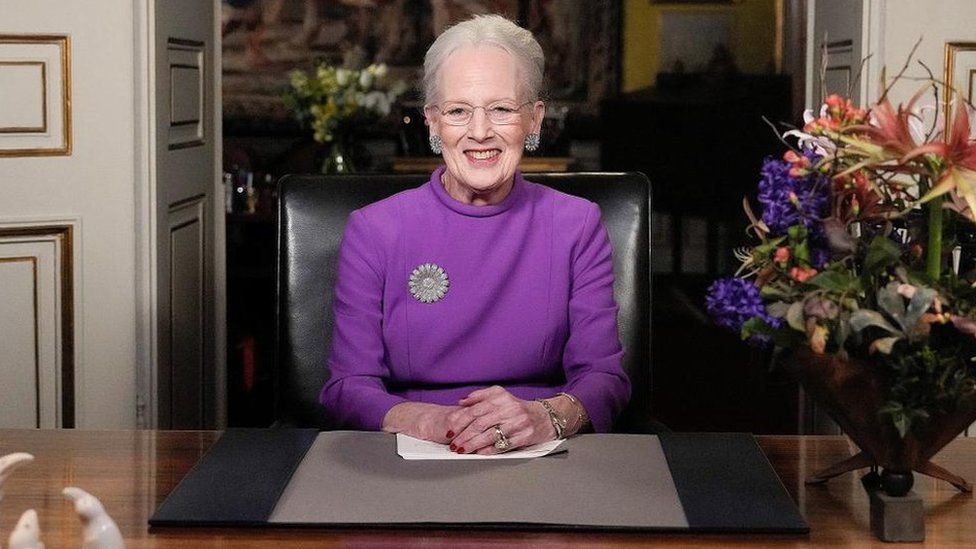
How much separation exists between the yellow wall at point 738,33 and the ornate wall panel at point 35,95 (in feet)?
18.2

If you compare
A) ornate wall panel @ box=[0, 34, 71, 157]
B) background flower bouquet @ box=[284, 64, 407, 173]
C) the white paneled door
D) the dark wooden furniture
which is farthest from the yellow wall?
ornate wall panel @ box=[0, 34, 71, 157]

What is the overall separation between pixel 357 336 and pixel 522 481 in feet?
2.46

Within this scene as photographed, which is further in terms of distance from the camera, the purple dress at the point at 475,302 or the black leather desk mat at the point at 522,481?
the purple dress at the point at 475,302

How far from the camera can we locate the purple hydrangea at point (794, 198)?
141cm

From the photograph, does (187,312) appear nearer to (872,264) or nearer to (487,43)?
(487,43)

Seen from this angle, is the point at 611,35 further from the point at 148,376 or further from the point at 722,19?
the point at 148,376

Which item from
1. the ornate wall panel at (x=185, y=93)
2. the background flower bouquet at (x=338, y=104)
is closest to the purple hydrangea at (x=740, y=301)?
the ornate wall panel at (x=185, y=93)

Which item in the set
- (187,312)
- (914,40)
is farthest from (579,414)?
(187,312)

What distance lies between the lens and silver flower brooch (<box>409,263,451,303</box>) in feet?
7.63

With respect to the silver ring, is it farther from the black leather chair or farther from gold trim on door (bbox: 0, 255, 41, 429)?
gold trim on door (bbox: 0, 255, 41, 429)

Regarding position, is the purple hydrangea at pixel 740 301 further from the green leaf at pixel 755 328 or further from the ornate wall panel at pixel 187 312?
the ornate wall panel at pixel 187 312

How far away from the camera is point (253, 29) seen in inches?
296

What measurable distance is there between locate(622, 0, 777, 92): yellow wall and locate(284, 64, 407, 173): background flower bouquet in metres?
3.49

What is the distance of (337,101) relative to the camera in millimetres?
4918
